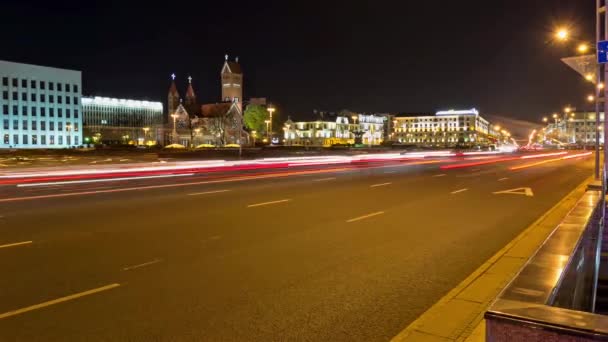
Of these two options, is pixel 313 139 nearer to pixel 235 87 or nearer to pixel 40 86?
pixel 235 87

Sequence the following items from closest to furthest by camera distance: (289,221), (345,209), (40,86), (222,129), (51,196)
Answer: (289,221) → (345,209) → (51,196) → (40,86) → (222,129)

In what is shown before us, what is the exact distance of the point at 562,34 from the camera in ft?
60.1

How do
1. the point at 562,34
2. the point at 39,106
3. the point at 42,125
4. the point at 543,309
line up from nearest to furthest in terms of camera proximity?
the point at 543,309 → the point at 562,34 → the point at 39,106 → the point at 42,125

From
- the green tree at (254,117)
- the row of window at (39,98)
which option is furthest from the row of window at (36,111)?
the green tree at (254,117)

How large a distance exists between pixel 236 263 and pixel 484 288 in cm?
366

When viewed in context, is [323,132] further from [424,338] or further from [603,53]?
[424,338]

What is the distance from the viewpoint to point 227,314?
18.5 feet

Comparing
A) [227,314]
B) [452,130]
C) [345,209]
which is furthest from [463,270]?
[452,130]

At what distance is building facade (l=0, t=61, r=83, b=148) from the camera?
9331 cm

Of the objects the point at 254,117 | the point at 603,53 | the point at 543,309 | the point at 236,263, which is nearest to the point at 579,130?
the point at 254,117

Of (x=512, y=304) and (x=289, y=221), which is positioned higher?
(x=512, y=304)

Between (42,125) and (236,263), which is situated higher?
(42,125)

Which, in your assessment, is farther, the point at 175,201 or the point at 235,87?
the point at 235,87

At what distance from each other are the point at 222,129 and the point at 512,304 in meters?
109
